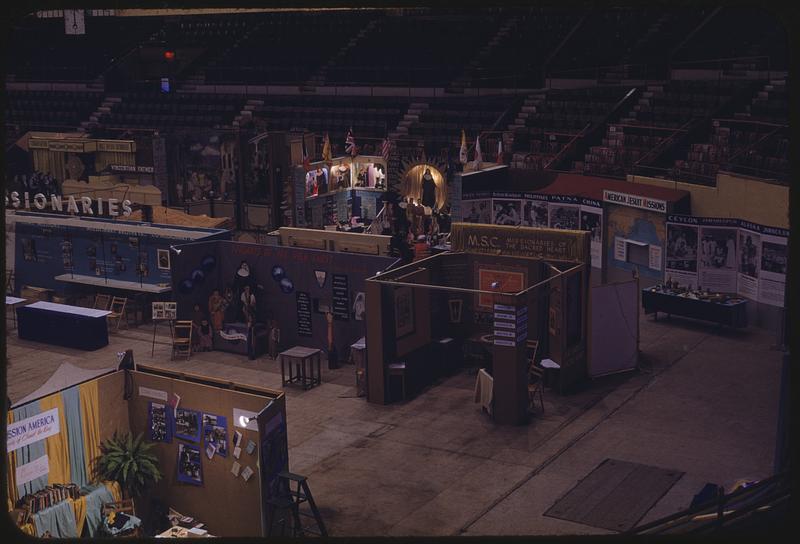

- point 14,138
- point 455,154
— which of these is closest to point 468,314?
point 455,154

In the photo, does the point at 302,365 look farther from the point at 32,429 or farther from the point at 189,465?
the point at 32,429

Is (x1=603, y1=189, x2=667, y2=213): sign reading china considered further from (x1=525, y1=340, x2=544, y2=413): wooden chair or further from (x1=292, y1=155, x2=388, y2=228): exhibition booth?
(x1=292, y1=155, x2=388, y2=228): exhibition booth

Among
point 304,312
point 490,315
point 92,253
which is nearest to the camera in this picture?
point 490,315

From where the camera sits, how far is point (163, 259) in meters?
23.3

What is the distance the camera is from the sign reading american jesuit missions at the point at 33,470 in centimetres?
1137

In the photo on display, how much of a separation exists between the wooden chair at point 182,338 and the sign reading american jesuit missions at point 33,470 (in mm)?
9054

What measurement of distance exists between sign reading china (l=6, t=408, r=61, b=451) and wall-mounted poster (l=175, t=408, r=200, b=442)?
1.52 meters

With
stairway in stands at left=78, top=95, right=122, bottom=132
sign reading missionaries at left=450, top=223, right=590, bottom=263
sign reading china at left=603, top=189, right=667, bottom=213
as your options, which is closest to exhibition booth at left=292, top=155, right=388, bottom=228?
sign reading china at left=603, top=189, right=667, bottom=213

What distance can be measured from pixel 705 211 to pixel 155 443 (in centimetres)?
1506

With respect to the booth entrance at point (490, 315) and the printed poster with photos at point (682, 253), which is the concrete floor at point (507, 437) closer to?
the booth entrance at point (490, 315)

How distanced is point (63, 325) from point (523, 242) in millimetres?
10468

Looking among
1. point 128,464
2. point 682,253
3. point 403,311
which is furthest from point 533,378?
point 128,464

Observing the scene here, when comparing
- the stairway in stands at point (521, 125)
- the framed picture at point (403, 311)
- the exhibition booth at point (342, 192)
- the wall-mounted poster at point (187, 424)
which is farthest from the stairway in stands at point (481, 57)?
the wall-mounted poster at point (187, 424)

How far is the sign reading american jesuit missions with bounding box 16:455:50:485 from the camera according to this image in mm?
11367
